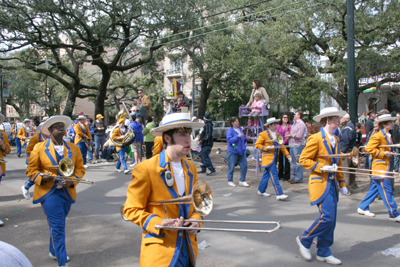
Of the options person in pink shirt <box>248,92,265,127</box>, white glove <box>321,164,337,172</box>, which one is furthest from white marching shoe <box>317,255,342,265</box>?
person in pink shirt <box>248,92,265,127</box>

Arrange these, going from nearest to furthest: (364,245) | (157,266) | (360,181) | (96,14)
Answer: (157,266)
(364,245)
(360,181)
(96,14)

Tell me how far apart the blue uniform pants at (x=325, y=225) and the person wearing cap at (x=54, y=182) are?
322 centimetres

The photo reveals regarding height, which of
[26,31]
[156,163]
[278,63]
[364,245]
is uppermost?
[26,31]

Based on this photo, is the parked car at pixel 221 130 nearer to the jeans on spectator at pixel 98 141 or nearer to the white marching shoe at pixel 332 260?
the jeans on spectator at pixel 98 141

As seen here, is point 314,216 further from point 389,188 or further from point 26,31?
point 26,31

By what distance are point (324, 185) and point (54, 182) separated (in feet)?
11.8

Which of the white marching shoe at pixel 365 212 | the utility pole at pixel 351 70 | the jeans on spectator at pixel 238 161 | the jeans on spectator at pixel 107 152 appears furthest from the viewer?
the jeans on spectator at pixel 107 152

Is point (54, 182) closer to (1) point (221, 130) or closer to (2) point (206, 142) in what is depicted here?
(2) point (206, 142)

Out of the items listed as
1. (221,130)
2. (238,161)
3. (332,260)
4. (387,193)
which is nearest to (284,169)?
(238,161)

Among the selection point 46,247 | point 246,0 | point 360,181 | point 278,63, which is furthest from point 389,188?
point 246,0

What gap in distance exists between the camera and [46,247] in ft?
15.7

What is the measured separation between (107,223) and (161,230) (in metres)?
3.93

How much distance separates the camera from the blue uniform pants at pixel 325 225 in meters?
4.06

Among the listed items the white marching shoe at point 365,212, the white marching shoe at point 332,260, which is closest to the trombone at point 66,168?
the white marching shoe at point 332,260
